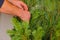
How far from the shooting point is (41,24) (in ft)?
3.55

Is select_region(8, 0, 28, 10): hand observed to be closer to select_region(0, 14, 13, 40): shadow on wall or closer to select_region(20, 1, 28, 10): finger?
select_region(20, 1, 28, 10): finger

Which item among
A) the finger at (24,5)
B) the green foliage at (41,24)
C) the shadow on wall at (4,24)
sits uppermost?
the finger at (24,5)

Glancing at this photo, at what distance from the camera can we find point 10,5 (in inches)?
44.6

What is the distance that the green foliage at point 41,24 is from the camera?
0.97 metres

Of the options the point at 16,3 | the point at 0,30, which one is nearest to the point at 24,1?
the point at 16,3

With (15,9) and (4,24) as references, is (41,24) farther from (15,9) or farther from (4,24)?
(4,24)

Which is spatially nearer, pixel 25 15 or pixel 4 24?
pixel 25 15

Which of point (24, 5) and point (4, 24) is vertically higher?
point (24, 5)

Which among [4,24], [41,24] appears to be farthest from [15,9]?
[4,24]

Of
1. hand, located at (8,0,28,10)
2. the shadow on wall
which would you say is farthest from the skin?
the shadow on wall

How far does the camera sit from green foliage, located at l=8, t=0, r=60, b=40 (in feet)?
3.17

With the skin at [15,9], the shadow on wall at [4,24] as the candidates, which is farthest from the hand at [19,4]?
the shadow on wall at [4,24]

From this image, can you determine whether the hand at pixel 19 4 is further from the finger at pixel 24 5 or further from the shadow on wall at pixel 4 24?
the shadow on wall at pixel 4 24

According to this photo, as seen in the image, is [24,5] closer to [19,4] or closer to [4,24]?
[19,4]
